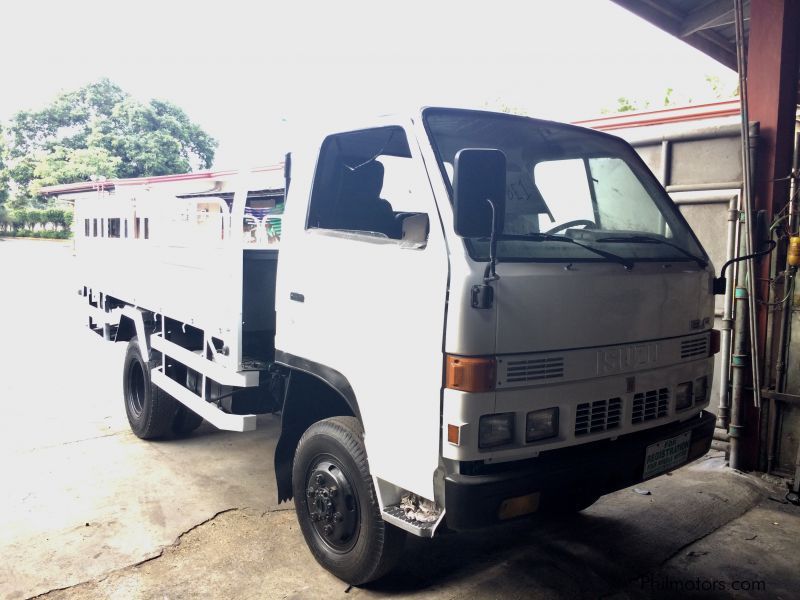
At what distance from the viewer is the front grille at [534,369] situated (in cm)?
268

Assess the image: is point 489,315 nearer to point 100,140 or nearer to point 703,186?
point 703,186

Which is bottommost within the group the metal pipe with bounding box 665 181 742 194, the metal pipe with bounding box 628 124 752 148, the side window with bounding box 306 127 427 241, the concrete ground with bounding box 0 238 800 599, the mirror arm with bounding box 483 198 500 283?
the concrete ground with bounding box 0 238 800 599

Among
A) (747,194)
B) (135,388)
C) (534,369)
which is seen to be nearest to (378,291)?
(534,369)

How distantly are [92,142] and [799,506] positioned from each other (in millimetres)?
39654

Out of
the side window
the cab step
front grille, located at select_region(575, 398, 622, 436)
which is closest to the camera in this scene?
the cab step

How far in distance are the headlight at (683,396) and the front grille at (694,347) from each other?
15cm

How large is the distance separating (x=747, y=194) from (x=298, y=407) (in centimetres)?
341

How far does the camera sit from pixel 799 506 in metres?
4.50

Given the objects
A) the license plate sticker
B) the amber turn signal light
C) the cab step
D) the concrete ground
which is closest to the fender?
the concrete ground

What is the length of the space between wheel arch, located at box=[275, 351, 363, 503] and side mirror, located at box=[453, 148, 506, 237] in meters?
1.32

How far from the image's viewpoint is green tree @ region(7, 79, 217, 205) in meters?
36.6

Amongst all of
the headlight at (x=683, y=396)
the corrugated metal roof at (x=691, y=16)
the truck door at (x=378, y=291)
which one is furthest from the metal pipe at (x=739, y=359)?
the truck door at (x=378, y=291)

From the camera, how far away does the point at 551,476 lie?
272 cm

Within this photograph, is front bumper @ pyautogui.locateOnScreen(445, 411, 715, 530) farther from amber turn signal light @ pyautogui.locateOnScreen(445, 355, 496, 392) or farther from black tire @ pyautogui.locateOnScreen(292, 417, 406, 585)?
black tire @ pyautogui.locateOnScreen(292, 417, 406, 585)
